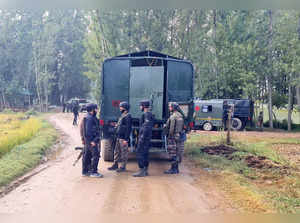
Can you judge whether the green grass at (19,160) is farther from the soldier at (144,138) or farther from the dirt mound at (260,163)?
the dirt mound at (260,163)

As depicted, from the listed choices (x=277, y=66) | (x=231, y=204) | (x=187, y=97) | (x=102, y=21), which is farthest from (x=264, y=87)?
(x=231, y=204)

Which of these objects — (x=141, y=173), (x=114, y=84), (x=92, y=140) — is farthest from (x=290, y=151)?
(x=92, y=140)

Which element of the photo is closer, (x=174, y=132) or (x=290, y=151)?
(x=174, y=132)

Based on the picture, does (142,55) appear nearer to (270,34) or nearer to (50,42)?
(270,34)

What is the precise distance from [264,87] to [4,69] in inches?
1000

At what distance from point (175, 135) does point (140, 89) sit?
190 centimetres

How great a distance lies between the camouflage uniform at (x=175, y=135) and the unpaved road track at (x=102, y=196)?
0.41 m

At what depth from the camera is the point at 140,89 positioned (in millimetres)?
8414

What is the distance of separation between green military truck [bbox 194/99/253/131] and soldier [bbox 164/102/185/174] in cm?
1085

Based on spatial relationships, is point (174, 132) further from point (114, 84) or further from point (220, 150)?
point (220, 150)

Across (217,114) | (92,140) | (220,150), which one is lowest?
(220,150)

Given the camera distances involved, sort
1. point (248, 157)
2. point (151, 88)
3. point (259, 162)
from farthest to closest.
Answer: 1. point (248, 157)
2. point (259, 162)
3. point (151, 88)

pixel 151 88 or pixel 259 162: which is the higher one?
pixel 151 88

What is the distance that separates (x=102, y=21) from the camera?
1947 cm
